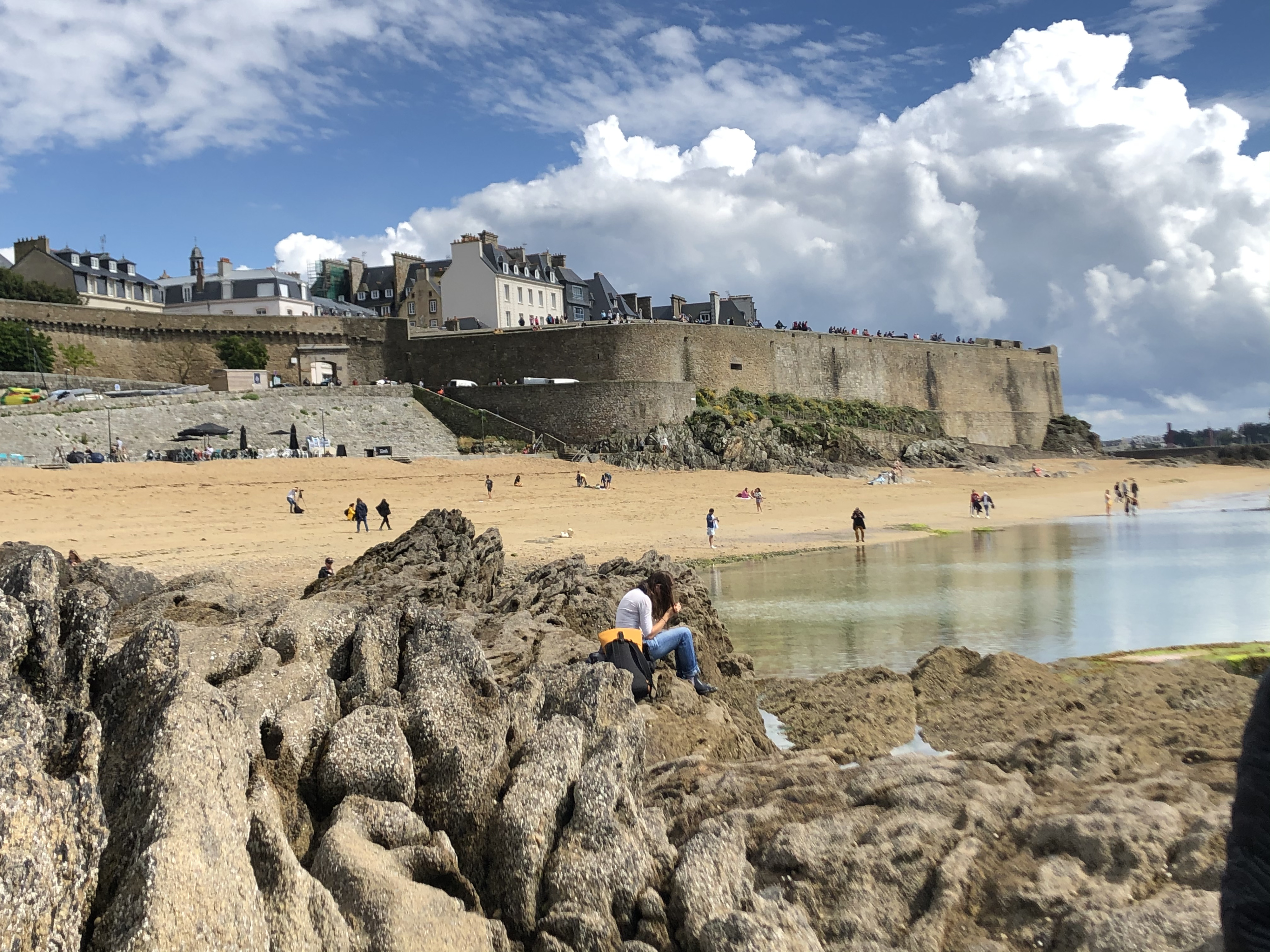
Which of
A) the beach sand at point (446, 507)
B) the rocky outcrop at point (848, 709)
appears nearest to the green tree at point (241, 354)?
the beach sand at point (446, 507)

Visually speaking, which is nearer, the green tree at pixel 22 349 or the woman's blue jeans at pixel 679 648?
the woman's blue jeans at pixel 679 648

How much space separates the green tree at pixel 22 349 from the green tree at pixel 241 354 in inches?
290

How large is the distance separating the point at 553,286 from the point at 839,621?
53221 millimetres

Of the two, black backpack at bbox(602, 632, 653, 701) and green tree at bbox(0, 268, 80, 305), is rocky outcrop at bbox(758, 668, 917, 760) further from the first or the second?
green tree at bbox(0, 268, 80, 305)

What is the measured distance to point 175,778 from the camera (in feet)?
10.8

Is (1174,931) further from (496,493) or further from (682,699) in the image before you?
(496,493)

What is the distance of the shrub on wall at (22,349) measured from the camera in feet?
139

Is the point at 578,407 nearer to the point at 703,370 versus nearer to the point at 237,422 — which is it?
the point at 703,370

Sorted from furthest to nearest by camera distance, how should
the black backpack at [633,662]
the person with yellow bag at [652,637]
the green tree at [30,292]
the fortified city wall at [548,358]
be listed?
1. the green tree at [30,292]
2. the fortified city wall at [548,358]
3. the person with yellow bag at [652,637]
4. the black backpack at [633,662]

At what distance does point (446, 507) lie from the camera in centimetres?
2841

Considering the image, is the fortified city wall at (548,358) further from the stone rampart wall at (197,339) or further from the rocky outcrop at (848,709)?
the rocky outcrop at (848,709)

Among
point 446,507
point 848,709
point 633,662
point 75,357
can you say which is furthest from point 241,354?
point 633,662

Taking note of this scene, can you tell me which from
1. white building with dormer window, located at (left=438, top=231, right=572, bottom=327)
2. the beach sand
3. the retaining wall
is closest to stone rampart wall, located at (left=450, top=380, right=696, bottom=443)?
the retaining wall

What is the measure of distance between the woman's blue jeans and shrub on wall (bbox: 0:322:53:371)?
43.8m
